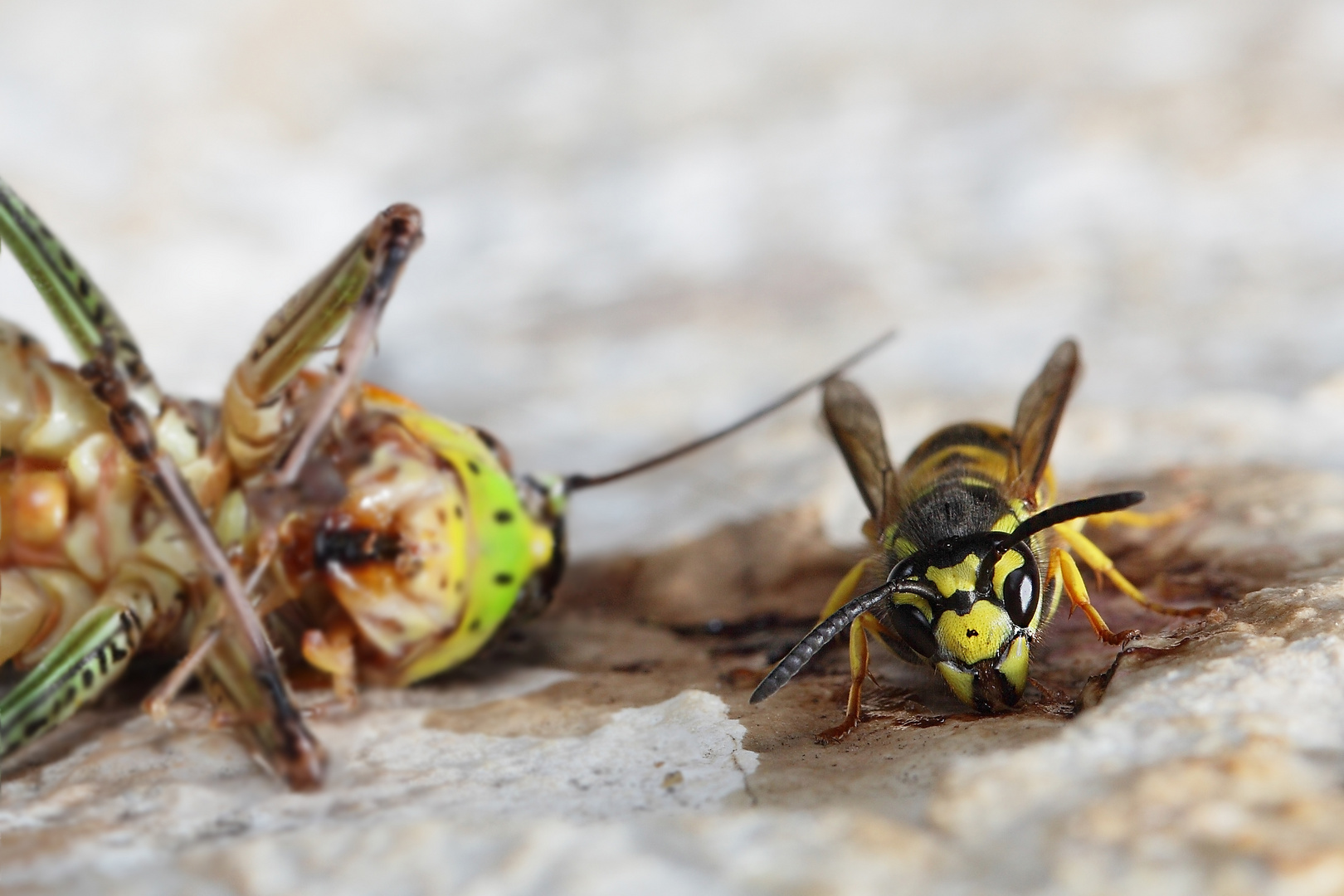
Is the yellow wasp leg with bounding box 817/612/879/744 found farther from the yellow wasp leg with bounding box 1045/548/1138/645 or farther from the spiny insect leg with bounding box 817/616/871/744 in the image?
the yellow wasp leg with bounding box 1045/548/1138/645

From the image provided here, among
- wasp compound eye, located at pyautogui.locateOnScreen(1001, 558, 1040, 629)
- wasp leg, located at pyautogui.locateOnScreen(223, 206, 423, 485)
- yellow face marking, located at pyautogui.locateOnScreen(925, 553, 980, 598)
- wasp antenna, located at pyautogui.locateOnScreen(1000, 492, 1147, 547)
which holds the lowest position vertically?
wasp compound eye, located at pyautogui.locateOnScreen(1001, 558, 1040, 629)

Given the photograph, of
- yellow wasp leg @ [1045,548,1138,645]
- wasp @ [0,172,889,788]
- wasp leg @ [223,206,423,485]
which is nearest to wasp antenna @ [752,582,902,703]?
yellow wasp leg @ [1045,548,1138,645]

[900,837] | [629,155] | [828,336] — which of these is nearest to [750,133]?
[629,155]

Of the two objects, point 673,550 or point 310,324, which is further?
point 673,550

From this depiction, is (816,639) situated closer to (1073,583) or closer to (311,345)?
(1073,583)

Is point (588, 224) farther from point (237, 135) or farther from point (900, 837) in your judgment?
point (900, 837)

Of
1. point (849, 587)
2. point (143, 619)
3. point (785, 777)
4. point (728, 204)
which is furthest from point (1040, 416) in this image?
point (728, 204)
